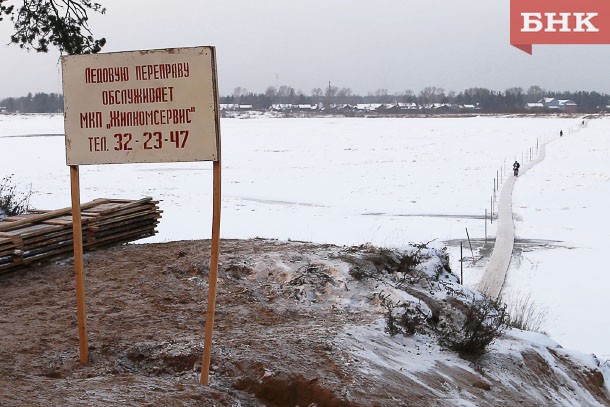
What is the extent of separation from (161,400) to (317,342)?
1.59 m

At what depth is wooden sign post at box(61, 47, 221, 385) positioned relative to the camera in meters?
4.79

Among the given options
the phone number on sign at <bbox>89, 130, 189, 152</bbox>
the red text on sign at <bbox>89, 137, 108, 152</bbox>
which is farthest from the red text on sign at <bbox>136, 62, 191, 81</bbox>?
the red text on sign at <bbox>89, 137, 108, 152</bbox>

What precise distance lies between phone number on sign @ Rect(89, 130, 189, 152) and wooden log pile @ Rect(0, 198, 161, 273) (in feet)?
11.3

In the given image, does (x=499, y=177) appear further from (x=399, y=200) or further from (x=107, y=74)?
(x=107, y=74)

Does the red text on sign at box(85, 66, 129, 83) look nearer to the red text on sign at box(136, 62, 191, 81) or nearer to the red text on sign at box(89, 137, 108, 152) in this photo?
the red text on sign at box(136, 62, 191, 81)

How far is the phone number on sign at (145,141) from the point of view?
15.9 ft

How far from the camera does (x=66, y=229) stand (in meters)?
8.68

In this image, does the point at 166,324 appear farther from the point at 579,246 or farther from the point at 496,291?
the point at 579,246

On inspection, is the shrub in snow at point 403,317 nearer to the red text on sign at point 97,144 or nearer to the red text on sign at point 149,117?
the red text on sign at point 149,117

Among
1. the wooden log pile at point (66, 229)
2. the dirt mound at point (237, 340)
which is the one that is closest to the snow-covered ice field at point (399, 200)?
the dirt mound at point (237, 340)

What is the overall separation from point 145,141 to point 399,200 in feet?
78.3

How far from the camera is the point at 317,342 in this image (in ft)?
18.6

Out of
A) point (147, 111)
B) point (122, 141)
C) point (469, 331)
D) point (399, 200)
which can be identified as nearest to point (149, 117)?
point (147, 111)

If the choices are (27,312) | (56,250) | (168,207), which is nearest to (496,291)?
(56,250)
